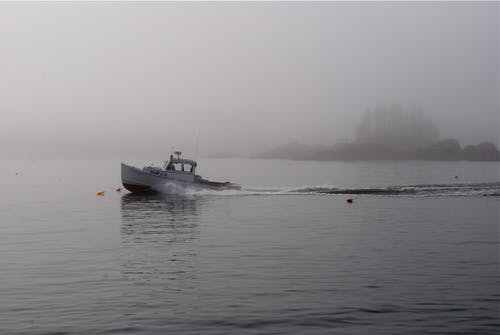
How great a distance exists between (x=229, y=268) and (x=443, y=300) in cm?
792

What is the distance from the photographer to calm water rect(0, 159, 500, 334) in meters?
12.9

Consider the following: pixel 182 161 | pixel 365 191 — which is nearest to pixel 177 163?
pixel 182 161

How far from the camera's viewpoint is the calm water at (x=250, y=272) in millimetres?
12914

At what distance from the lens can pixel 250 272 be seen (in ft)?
59.6

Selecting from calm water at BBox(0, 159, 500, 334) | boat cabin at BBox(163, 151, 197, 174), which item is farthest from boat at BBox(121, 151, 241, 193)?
calm water at BBox(0, 159, 500, 334)

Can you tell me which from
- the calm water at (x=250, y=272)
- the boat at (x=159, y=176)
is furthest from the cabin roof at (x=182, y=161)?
the calm water at (x=250, y=272)

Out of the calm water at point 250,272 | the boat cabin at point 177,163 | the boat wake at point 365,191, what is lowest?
the calm water at point 250,272

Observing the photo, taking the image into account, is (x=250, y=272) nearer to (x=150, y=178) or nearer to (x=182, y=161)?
(x=182, y=161)

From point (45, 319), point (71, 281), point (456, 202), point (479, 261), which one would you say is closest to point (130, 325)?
point (45, 319)

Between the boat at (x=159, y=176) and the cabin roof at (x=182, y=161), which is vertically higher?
the cabin roof at (x=182, y=161)

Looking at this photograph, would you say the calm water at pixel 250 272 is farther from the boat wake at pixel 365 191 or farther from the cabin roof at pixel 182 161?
the boat wake at pixel 365 191

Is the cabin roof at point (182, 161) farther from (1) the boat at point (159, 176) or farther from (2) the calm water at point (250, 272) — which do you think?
(2) the calm water at point (250, 272)

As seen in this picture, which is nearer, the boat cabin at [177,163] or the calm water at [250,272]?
the calm water at [250,272]

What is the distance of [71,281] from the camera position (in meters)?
16.8
